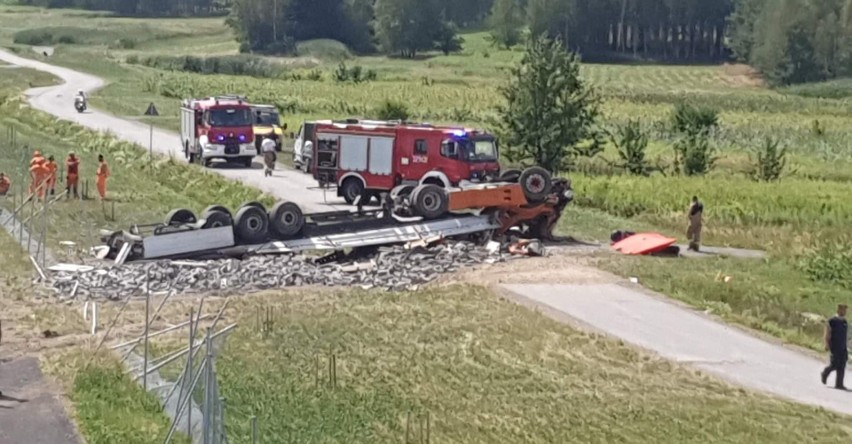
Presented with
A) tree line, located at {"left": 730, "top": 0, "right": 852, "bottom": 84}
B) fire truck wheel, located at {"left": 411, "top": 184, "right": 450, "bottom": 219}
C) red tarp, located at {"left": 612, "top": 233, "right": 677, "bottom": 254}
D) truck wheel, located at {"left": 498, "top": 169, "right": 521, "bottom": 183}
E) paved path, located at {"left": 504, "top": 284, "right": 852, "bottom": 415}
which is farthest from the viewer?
tree line, located at {"left": 730, "top": 0, "right": 852, "bottom": 84}

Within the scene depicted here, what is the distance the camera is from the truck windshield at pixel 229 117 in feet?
152

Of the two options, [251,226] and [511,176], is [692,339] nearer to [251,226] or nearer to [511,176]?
[251,226]

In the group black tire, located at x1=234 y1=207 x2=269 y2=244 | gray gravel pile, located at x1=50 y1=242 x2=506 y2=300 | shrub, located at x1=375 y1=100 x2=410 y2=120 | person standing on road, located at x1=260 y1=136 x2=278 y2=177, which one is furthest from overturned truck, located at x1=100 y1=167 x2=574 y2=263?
shrub, located at x1=375 y1=100 x2=410 y2=120

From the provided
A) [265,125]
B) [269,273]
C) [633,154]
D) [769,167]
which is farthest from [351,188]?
[769,167]

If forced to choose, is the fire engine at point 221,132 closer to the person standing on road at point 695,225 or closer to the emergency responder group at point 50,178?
the emergency responder group at point 50,178

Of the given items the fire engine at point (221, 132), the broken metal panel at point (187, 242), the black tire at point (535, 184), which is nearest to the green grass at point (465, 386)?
the broken metal panel at point (187, 242)

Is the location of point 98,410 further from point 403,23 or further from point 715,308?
point 403,23

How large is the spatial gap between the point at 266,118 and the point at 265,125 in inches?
22.8

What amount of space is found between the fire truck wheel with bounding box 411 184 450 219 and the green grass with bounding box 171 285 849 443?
6049mm

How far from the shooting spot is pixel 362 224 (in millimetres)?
29203

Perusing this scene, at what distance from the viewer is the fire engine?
46.1 m

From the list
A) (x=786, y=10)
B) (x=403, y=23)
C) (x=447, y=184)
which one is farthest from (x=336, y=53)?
(x=447, y=184)

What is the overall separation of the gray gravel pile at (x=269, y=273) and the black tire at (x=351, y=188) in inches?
316

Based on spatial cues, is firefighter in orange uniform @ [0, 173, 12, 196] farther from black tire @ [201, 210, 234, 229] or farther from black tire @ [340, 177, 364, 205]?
black tire @ [201, 210, 234, 229]
